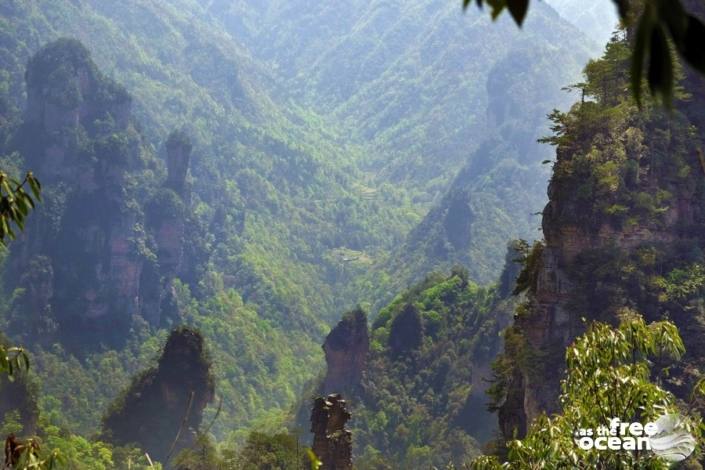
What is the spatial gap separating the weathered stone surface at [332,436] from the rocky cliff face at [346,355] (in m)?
43.1

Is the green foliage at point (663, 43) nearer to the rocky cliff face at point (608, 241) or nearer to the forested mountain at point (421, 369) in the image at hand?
the rocky cliff face at point (608, 241)

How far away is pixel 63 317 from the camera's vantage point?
122625 millimetres

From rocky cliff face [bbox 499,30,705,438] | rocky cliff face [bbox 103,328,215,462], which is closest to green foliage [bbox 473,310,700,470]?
rocky cliff face [bbox 499,30,705,438]

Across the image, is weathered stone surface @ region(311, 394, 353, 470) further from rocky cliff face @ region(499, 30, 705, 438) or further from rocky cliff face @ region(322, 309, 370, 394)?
rocky cliff face @ region(322, 309, 370, 394)

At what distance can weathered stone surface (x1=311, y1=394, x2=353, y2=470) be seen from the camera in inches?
1923

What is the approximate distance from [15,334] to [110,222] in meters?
20.2

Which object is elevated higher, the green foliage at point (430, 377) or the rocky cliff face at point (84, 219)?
the rocky cliff face at point (84, 219)

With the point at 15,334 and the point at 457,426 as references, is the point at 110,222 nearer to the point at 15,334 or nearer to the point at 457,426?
the point at 15,334

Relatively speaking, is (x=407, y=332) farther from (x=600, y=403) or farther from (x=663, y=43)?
(x=663, y=43)

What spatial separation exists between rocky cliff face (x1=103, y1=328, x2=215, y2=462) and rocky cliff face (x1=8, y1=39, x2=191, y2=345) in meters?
45.0

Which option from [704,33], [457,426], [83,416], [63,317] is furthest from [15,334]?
[704,33]

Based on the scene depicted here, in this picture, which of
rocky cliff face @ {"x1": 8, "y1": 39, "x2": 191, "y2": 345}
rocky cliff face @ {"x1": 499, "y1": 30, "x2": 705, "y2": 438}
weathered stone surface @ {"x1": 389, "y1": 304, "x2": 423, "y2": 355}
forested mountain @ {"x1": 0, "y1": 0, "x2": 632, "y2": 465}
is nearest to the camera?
rocky cliff face @ {"x1": 499, "y1": 30, "x2": 705, "y2": 438}

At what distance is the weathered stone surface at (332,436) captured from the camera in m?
48.8

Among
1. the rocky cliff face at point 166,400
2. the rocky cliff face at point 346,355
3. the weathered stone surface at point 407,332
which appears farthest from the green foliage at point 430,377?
the rocky cliff face at point 166,400
